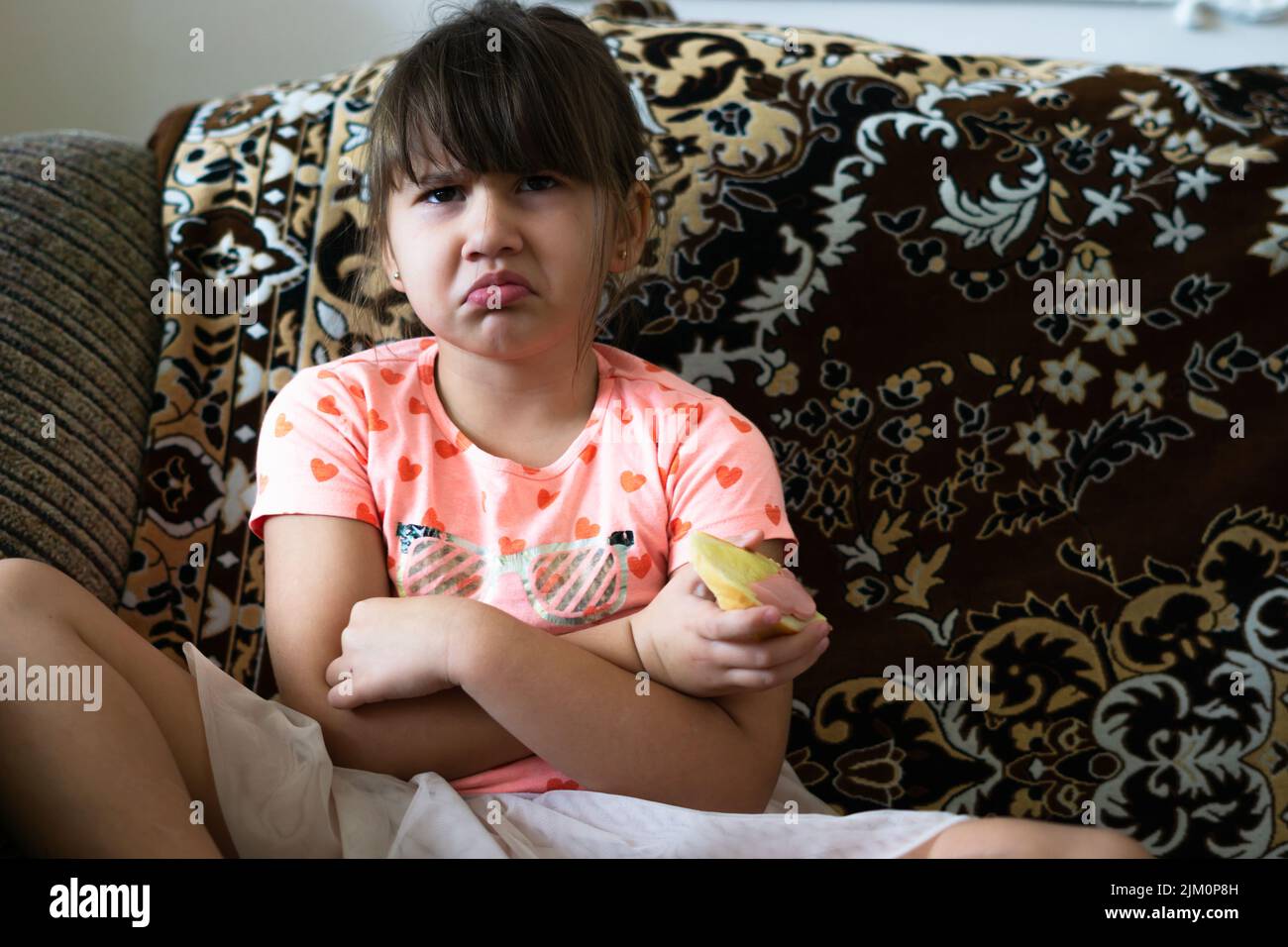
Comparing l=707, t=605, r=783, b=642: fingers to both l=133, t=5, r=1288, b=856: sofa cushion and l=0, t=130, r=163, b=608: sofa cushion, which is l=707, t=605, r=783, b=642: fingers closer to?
l=133, t=5, r=1288, b=856: sofa cushion

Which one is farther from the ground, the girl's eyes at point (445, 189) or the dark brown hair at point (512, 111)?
the dark brown hair at point (512, 111)

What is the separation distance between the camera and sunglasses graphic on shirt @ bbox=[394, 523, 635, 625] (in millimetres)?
812

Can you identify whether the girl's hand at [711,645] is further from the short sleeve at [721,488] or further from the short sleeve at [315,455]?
the short sleeve at [315,455]

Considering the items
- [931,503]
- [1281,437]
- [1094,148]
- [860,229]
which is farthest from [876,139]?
[1281,437]

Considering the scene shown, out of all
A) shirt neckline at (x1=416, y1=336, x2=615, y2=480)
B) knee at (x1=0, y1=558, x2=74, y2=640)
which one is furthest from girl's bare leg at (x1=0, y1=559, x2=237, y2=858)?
shirt neckline at (x1=416, y1=336, x2=615, y2=480)

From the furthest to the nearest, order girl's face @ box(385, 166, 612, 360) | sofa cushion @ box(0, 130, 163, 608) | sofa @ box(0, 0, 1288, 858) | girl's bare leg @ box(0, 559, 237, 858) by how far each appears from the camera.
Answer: sofa @ box(0, 0, 1288, 858)
sofa cushion @ box(0, 130, 163, 608)
girl's face @ box(385, 166, 612, 360)
girl's bare leg @ box(0, 559, 237, 858)

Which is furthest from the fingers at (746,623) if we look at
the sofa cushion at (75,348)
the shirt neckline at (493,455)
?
the sofa cushion at (75,348)

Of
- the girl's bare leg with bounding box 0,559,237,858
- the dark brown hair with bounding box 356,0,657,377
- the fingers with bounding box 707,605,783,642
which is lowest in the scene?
the girl's bare leg with bounding box 0,559,237,858

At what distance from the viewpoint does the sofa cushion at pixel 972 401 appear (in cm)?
102

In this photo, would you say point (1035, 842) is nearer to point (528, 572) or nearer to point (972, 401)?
point (528, 572)

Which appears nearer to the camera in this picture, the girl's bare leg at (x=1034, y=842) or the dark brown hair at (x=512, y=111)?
the girl's bare leg at (x=1034, y=842)

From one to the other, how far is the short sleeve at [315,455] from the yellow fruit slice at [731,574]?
0.81ft

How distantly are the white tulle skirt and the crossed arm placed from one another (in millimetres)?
18

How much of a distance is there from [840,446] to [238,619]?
1.83 feet
